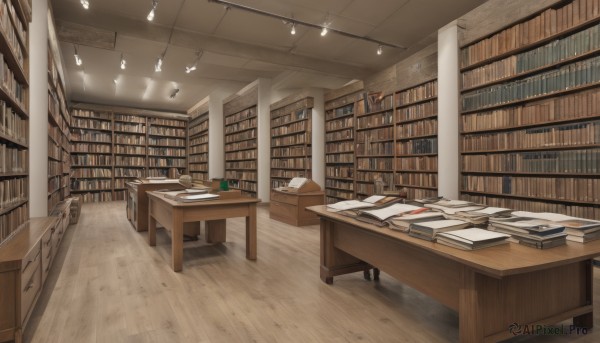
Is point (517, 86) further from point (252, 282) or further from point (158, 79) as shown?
point (158, 79)

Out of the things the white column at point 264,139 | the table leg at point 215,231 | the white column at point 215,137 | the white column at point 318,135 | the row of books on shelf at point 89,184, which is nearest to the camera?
the table leg at point 215,231

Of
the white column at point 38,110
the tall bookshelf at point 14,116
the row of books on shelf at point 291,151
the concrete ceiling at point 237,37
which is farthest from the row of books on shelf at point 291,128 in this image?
the tall bookshelf at point 14,116

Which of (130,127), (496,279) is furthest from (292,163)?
(496,279)

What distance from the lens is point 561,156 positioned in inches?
126

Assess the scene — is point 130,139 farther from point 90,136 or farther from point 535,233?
point 535,233

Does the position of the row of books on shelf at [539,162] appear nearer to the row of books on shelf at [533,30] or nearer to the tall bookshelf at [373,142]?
the row of books on shelf at [533,30]

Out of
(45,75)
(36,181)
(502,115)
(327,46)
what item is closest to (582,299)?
(502,115)

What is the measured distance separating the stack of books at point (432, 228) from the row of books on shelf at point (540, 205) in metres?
2.37

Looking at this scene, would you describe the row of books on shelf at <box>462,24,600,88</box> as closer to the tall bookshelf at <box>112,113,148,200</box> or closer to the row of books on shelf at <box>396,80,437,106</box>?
the row of books on shelf at <box>396,80,437,106</box>

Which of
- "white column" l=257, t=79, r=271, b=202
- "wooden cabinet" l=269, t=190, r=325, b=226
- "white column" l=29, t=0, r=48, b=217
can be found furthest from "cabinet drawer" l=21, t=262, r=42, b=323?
"white column" l=257, t=79, r=271, b=202

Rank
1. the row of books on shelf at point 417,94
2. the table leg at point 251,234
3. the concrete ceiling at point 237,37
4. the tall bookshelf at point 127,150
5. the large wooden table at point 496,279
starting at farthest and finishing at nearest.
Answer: the tall bookshelf at point 127,150
the row of books on shelf at point 417,94
the concrete ceiling at point 237,37
the table leg at point 251,234
the large wooden table at point 496,279

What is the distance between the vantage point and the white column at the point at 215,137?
31.9 ft

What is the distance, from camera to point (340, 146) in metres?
7.05

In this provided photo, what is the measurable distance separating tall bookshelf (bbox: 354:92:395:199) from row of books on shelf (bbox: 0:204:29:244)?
4725mm
